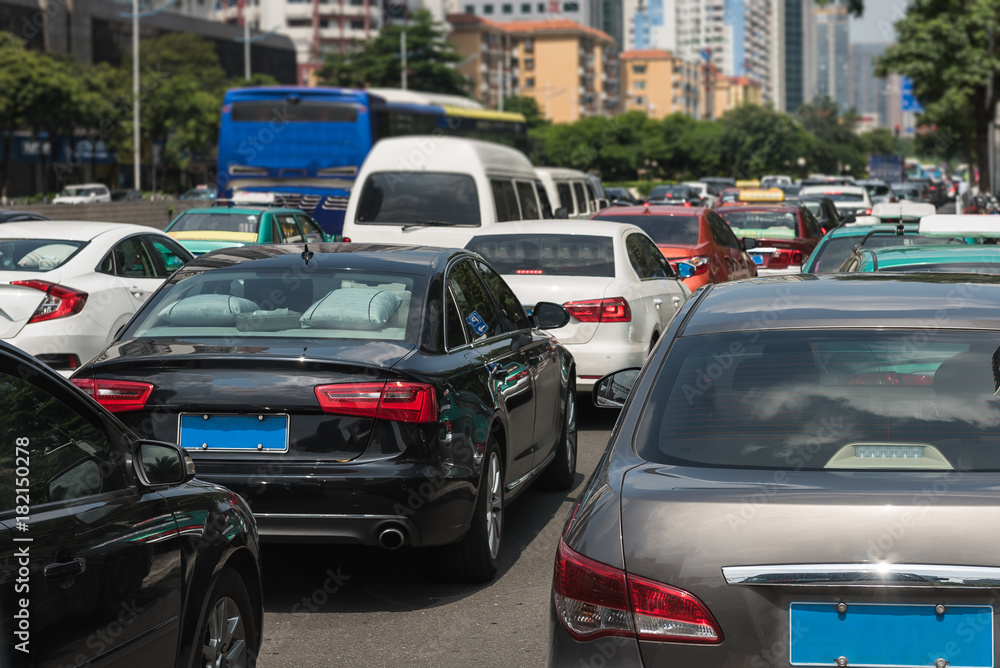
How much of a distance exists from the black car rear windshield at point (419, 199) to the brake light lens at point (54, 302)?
20.0 ft

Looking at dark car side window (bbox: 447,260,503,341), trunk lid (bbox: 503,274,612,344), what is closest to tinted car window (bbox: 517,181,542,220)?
trunk lid (bbox: 503,274,612,344)

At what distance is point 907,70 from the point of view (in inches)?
1756

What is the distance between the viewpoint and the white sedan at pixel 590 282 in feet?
35.1

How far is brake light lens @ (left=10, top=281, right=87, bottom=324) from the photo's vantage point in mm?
10359

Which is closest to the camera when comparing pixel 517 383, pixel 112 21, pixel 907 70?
pixel 517 383

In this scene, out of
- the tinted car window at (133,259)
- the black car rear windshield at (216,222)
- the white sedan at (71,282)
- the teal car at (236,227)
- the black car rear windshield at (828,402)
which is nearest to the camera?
the black car rear windshield at (828,402)

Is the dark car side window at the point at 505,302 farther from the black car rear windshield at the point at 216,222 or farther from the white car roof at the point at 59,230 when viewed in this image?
the black car rear windshield at the point at 216,222

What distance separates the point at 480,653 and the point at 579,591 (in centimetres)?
217

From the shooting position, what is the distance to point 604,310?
1073cm

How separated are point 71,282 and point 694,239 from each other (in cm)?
710

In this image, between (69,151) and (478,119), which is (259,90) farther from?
(69,151)

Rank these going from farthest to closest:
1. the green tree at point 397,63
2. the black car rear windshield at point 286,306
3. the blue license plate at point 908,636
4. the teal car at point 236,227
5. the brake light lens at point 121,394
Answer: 1. the green tree at point 397,63
2. the teal car at point 236,227
3. the black car rear windshield at point 286,306
4. the brake light lens at point 121,394
5. the blue license plate at point 908,636

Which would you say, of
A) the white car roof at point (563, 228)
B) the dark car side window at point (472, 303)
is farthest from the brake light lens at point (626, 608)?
the white car roof at point (563, 228)

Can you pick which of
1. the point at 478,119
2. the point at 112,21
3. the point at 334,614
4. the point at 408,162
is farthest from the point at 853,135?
the point at 334,614
